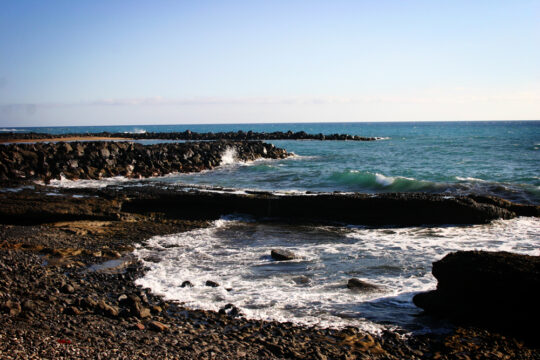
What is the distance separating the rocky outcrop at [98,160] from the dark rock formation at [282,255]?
1728cm

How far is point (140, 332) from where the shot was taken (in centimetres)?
684

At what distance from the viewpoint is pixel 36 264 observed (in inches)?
390

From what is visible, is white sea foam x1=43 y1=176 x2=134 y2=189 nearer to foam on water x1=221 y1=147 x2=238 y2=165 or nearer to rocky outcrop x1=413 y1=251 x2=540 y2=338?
foam on water x1=221 y1=147 x2=238 y2=165

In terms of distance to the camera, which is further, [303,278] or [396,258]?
[396,258]

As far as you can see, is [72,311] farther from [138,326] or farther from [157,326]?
[157,326]

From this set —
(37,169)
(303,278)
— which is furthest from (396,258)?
(37,169)

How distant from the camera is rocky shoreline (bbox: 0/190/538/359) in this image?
6.15 m

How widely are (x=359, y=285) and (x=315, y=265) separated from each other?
1704 mm

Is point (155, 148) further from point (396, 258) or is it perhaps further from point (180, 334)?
point (180, 334)

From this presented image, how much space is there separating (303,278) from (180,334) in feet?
11.8

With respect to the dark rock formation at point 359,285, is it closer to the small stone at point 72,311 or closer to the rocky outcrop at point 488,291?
the rocky outcrop at point 488,291

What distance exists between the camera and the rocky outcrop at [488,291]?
7129mm

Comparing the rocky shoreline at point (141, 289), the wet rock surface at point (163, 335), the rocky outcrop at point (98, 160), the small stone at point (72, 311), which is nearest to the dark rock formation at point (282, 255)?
the rocky shoreline at point (141, 289)

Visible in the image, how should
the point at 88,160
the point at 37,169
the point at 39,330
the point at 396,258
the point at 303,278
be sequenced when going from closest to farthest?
the point at 39,330 → the point at 303,278 → the point at 396,258 → the point at 37,169 → the point at 88,160
